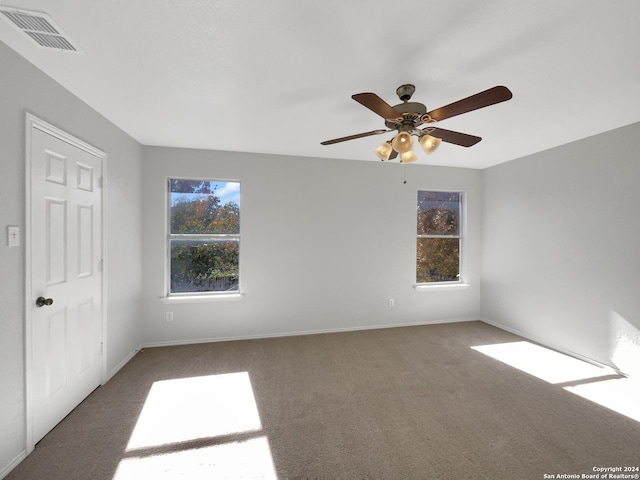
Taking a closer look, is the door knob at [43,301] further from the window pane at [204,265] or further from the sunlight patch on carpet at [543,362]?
the sunlight patch on carpet at [543,362]

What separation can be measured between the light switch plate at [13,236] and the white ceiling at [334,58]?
1.06 m

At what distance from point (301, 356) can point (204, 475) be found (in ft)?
5.14

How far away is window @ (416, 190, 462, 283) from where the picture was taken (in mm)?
4184

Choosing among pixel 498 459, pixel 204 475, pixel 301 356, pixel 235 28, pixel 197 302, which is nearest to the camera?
pixel 235 28

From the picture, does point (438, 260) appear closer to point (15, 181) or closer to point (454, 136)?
point (454, 136)

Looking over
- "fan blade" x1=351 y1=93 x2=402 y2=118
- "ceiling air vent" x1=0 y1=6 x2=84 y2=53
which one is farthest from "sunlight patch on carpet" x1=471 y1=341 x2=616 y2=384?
"ceiling air vent" x1=0 y1=6 x2=84 y2=53

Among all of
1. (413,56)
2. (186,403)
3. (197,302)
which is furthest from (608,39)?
(197,302)

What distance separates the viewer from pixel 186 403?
2.18 meters

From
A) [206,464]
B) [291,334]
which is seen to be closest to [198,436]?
[206,464]

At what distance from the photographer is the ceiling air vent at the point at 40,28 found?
1275 millimetres

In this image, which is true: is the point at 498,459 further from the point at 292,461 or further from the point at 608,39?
the point at 608,39

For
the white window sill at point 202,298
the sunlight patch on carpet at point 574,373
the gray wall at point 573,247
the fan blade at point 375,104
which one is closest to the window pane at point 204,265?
the white window sill at point 202,298

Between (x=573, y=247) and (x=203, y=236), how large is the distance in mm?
4523

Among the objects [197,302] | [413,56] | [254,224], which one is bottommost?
[197,302]
